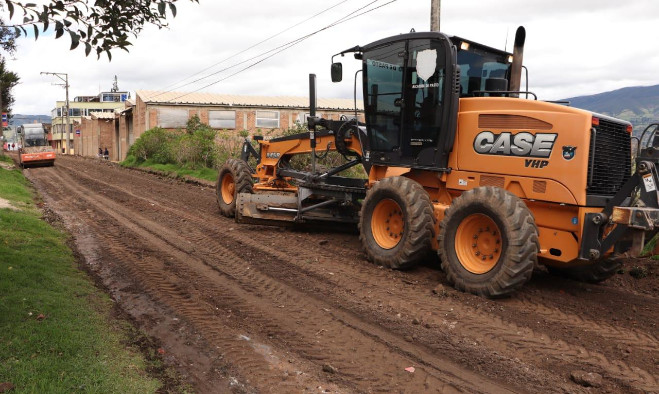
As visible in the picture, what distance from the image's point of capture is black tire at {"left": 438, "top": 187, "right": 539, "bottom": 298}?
588cm

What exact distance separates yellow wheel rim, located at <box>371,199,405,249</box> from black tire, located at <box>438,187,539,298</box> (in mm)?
1089

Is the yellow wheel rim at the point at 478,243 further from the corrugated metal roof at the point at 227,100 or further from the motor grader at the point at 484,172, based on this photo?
the corrugated metal roof at the point at 227,100

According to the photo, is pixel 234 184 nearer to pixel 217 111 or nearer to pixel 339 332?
pixel 339 332

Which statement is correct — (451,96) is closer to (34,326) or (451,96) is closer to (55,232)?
(34,326)

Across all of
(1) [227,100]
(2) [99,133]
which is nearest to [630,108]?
(1) [227,100]

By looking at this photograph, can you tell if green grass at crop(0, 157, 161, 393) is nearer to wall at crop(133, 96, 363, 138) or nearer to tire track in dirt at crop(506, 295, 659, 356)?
tire track in dirt at crop(506, 295, 659, 356)

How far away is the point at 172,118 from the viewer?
35125mm

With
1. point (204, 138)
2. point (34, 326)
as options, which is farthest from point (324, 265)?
point (204, 138)

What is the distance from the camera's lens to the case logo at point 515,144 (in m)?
6.12

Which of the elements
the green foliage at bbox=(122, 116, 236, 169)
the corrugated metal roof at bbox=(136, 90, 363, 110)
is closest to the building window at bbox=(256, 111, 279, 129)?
the corrugated metal roof at bbox=(136, 90, 363, 110)

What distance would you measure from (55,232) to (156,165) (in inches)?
708

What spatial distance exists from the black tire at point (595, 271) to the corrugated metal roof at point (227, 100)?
3161 cm

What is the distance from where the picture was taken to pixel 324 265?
7777 mm

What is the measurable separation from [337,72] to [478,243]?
360 centimetres
